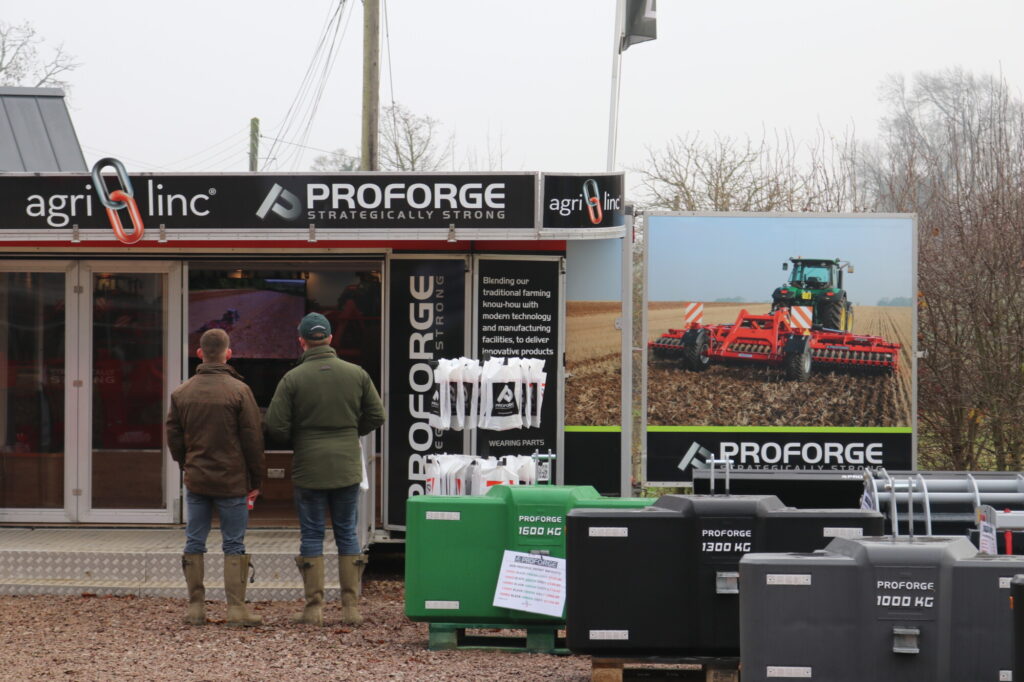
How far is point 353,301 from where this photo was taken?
32.9 feet

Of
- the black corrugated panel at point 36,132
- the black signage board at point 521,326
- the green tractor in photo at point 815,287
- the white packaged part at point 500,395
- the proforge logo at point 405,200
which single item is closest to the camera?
the white packaged part at point 500,395

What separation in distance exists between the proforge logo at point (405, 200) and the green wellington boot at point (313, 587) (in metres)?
2.62

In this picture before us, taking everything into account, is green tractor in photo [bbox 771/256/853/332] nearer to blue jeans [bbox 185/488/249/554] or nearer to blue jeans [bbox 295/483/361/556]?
blue jeans [bbox 295/483/361/556]

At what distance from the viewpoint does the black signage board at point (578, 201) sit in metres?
9.00

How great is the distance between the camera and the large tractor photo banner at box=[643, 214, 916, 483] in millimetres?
9766

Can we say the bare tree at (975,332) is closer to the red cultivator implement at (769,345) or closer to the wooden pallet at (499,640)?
the red cultivator implement at (769,345)

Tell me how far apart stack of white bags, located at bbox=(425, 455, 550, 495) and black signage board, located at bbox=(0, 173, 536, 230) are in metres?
1.72

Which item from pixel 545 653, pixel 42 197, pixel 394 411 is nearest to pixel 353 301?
pixel 394 411

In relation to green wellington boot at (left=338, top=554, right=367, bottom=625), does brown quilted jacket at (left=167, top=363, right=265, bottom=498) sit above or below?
above

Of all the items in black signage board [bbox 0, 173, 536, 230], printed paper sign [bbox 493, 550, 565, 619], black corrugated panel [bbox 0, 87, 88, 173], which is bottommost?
printed paper sign [bbox 493, 550, 565, 619]

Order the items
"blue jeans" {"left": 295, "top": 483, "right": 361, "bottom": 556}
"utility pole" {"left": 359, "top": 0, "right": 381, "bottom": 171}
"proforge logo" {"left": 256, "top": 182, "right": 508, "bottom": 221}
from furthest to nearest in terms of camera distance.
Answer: "utility pole" {"left": 359, "top": 0, "right": 381, "bottom": 171} < "proforge logo" {"left": 256, "top": 182, "right": 508, "bottom": 221} < "blue jeans" {"left": 295, "top": 483, "right": 361, "bottom": 556}

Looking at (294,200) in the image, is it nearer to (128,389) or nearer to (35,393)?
(128,389)

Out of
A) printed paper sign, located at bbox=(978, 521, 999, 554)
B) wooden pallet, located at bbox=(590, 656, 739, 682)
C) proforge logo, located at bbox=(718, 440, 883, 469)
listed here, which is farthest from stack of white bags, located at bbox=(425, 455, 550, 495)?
printed paper sign, located at bbox=(978, 521, 999, 554)

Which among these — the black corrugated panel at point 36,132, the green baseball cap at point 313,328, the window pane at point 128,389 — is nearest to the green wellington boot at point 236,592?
the green baseball cap at point 313,328
